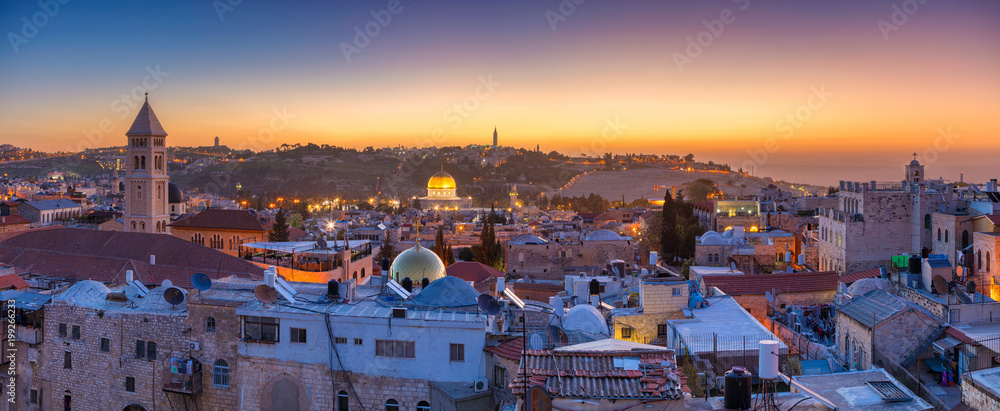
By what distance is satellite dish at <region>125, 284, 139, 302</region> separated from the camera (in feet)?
49.4

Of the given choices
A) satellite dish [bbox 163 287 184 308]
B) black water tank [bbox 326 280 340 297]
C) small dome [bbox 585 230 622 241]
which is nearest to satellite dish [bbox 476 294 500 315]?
black water tank [bbox 326 280 340 297]

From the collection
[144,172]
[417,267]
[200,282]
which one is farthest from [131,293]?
[144,172]

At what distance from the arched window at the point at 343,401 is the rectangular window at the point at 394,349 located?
37.9 inches

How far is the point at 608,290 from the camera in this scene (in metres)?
19.5

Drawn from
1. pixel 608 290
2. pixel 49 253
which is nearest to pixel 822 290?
pixel 608 290

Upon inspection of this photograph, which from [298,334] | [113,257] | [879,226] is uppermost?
[879,226]

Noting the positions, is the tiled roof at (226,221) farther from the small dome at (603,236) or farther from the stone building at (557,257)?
the small dome at (603,236)

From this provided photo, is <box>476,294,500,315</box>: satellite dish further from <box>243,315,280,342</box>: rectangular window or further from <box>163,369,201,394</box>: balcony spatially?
<box>163,369,201,394</box>: balcony

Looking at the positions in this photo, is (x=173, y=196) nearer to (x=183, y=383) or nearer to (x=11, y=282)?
(x=11, y=282)

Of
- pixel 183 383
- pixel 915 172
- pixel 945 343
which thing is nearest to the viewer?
pixel 945 343

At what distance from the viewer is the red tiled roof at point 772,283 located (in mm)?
18859

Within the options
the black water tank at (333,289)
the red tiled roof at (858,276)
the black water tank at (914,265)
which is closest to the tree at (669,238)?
the red tiled roof at (858,276)

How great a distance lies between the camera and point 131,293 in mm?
15258

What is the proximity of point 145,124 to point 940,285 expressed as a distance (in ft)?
120
